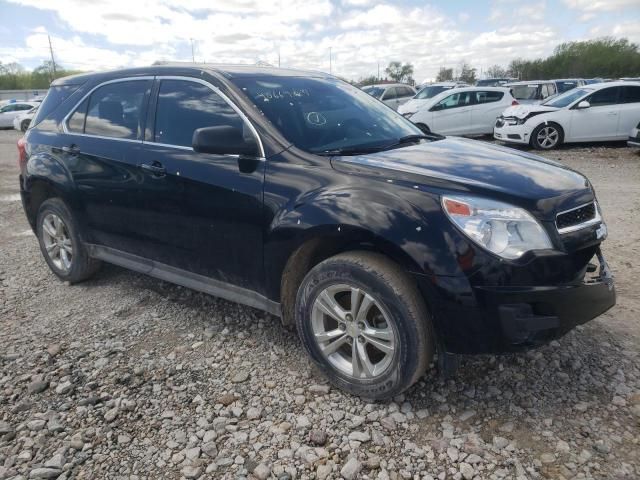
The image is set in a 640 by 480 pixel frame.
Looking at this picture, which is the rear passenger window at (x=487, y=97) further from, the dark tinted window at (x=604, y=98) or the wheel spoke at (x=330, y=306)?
the wheel spoke at (x=330, y=306)

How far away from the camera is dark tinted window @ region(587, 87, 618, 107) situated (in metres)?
11.8

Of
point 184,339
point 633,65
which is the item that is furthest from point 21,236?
point 633,65

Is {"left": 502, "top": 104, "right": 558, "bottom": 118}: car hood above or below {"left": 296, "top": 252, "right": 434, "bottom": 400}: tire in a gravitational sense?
above

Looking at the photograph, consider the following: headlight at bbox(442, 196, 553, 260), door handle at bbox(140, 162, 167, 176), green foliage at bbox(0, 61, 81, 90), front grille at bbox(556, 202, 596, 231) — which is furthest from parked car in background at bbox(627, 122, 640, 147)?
green foliage at bbox(0, 61, 81, 90)

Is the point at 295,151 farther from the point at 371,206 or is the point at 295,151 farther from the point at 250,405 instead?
the point at 250,405

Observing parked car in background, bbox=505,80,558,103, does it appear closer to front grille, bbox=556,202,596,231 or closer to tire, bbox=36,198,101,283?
front grille, bbox=556,202,596,231

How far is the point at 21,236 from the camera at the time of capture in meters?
6.26

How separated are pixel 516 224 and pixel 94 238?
127 inches

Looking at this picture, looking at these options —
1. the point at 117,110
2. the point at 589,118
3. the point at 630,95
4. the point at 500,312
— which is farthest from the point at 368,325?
the point at 630,95

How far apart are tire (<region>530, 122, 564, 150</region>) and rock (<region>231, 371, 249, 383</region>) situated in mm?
10724

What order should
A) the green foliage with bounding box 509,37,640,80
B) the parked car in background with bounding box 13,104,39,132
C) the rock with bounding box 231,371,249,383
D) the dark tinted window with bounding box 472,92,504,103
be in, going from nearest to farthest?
1. the rock with bounding box 231,371,249,383
2. the dark tinted window with bounding box 472,92,504,103
3. the parked car in background with bounding box 13,104,39,132
4. the green foliage with bounding box 509,37,640,80

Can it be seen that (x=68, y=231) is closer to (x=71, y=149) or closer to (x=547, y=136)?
(x=71, y=149)

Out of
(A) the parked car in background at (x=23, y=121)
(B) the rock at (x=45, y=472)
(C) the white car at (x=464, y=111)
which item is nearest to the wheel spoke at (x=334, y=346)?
(B) the rock at (x=45, y=472)

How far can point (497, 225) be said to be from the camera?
2.35m
